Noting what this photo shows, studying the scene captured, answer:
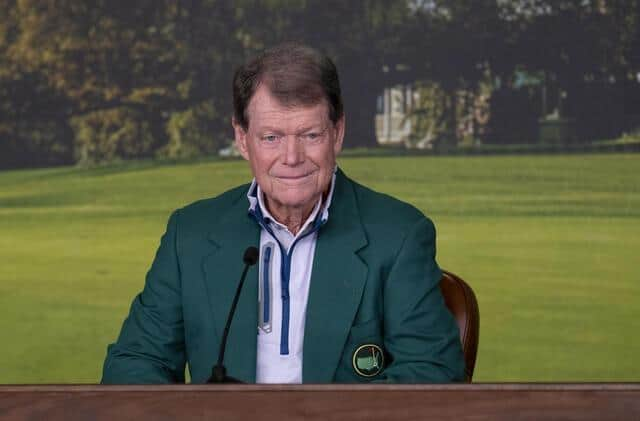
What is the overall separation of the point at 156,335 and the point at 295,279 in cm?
25

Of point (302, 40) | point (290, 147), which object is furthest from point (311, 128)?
point (302, 40)

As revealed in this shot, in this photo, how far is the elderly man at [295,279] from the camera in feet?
6.34

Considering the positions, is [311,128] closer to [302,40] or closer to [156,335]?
[156,335]

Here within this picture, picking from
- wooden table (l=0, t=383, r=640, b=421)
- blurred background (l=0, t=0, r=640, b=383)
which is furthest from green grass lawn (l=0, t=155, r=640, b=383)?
wooden table (l=0, t=383, r=640, b=421)

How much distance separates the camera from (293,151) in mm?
1952

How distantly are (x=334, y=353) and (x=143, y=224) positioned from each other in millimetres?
3069

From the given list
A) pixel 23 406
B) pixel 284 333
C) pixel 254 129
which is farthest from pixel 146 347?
pixel 23 406

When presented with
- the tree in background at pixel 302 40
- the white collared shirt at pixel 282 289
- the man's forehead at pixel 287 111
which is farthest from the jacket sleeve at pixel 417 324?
the tree in background at pixel 302 40

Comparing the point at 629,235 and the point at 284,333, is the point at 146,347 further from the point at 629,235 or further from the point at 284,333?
the point at 629,235

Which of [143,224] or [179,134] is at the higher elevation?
[179,134]

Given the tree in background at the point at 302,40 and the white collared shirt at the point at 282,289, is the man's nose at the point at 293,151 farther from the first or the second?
the tree in background at the point at 302,40

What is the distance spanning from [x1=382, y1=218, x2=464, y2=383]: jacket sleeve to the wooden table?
46cm

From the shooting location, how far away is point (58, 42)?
5000 mm

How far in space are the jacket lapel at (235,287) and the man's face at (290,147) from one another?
0.09m
